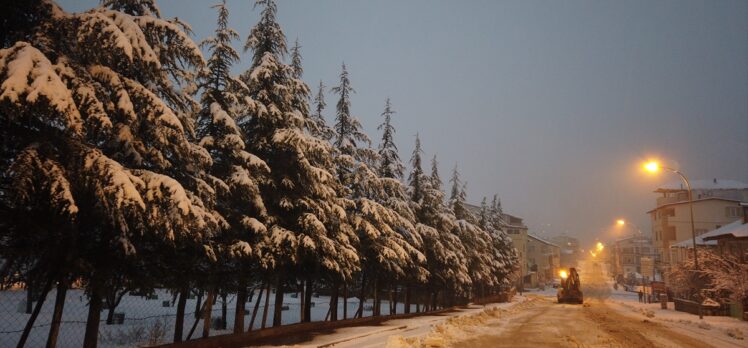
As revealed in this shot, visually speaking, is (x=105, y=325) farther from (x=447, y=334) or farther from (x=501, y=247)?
(x=501, y=247)

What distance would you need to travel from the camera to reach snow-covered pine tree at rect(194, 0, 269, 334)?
14.1 metres

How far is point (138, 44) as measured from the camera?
850 centimetres

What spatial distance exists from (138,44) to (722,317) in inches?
1537

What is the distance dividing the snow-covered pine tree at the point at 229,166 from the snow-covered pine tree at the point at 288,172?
84cm

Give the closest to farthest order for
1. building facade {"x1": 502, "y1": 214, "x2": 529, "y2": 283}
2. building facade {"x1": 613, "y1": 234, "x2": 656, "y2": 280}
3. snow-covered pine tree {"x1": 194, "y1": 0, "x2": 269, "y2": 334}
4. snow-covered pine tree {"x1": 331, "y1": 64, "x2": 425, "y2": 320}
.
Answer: snow-covered pine tree {"x1": 194, "y1": 0, "x2": 269, "y2": 334} → snow-covered pine tree {"x1": 331, "y1": 64, "x2": 425, "y2": 320} → building facade {"x1": 502, "y1": 214, "x2": 529, "y2": 283} → building facade {"x1": 613, "y1": 234, "x2": 656, "y2": 280}

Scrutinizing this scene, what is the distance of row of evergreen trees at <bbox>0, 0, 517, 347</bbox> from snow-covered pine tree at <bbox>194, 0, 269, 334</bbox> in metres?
0.05

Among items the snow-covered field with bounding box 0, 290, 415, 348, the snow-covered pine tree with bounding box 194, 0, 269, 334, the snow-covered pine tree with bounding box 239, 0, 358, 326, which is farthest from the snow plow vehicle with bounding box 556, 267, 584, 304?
the snow-covered pine tree with bounding box 194, 0, 269, 334

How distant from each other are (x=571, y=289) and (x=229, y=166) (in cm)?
4328

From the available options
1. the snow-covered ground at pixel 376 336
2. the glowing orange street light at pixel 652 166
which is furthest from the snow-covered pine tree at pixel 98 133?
the glowing orange street light at pixel 652 166

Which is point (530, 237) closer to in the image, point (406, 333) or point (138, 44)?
point (406, 333)

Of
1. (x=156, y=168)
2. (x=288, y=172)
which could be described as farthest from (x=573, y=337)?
(x=156, y=168)

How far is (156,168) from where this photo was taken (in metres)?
10.9

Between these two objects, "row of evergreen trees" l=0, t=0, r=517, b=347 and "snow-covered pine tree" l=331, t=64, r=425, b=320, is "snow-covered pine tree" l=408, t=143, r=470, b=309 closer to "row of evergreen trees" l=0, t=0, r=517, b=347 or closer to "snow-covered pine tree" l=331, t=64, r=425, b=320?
"snow-covered pine tree" l=331, t=64, r=425, b=320

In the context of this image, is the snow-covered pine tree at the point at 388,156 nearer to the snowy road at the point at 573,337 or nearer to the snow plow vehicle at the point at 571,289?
the snowy road at the point at 573,337
